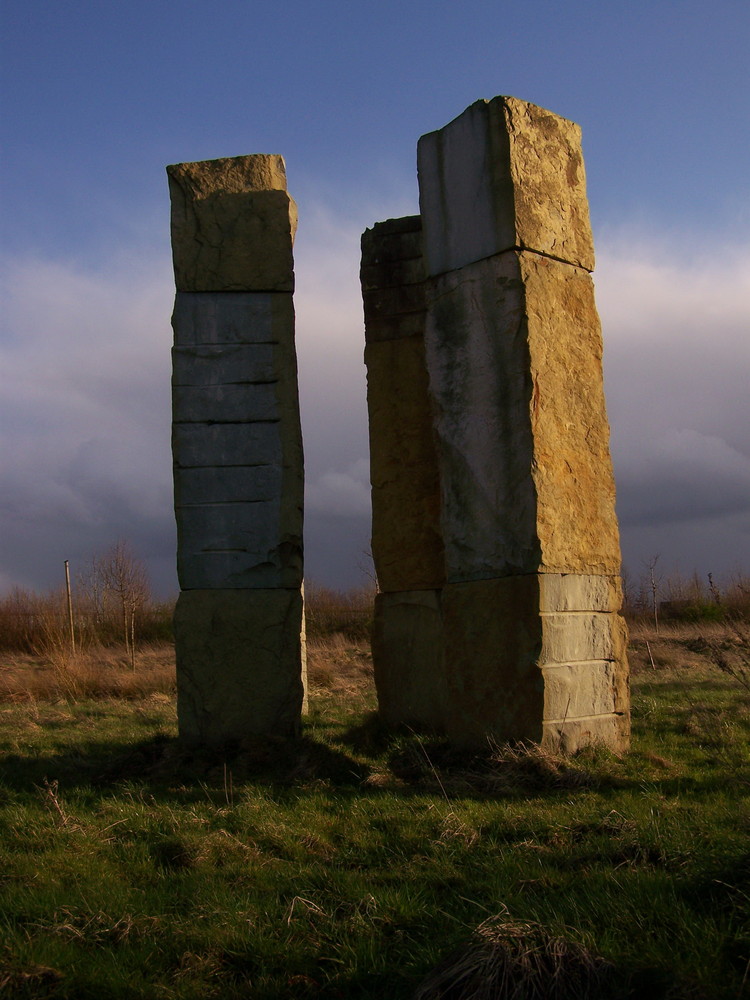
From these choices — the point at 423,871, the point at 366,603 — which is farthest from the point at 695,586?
the point at 423,871

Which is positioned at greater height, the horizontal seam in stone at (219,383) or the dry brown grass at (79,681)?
the horizontal seam in stone at (219,383)

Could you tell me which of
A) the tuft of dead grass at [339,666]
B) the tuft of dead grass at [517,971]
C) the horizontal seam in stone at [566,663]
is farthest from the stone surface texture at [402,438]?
the tuft of dead grass at [517,971]

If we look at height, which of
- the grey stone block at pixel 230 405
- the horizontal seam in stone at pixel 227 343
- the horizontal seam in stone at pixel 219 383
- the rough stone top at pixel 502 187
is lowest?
the grey stone block at pixel 230 405

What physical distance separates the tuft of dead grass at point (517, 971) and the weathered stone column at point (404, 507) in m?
4.03

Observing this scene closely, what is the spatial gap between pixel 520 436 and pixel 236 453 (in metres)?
2.21

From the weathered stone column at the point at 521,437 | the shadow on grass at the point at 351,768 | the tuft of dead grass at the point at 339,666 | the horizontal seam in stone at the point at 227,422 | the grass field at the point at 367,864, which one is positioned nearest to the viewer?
the grass field at the point at 367,864

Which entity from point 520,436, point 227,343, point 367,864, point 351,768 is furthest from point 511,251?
point 367,864

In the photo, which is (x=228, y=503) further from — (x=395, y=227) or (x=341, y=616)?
(x=341, y=616)

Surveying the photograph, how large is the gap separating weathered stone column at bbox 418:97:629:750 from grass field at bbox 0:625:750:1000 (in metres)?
0.45

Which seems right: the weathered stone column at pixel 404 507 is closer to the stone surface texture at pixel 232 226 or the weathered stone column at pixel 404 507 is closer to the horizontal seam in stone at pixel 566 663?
the stone surface texture at pixel 232 226

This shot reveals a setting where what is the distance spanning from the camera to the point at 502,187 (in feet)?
18.6

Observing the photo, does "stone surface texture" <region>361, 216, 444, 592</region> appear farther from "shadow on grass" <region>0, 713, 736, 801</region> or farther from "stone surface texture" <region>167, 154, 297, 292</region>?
"shadow on grass" <region>0, 713, 736, 801</region>

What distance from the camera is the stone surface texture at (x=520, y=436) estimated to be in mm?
5363

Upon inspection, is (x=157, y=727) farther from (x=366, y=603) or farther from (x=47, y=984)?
(x=366, y=603)
